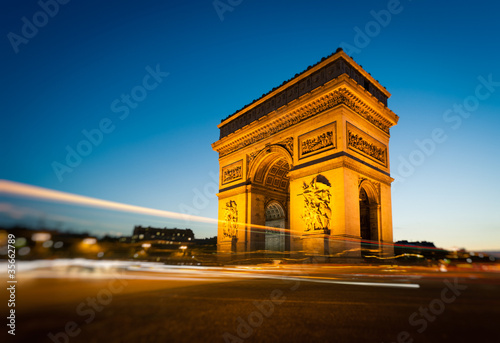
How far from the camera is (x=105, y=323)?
7.88 ft

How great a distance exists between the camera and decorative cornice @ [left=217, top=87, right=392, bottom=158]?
51.0 ft

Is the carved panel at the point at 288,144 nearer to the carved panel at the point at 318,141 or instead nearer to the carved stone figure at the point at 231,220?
the carved panel at the point at 318,141

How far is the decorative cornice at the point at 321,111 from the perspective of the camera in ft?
51.0

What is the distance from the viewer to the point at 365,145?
54.1ft

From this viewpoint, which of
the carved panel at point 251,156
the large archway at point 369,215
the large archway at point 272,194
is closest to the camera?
the large archway at point 369,215

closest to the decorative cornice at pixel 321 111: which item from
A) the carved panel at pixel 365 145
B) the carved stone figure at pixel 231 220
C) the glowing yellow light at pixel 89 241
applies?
the carved panel at pixel 365 145

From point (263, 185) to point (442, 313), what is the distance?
1755 centimetres

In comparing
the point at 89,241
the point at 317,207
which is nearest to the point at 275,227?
the point at 317,207

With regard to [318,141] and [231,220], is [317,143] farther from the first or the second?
[231,220]

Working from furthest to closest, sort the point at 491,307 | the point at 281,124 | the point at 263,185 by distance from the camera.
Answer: the point at 263,185, the point at 281,124, the point at 491,307

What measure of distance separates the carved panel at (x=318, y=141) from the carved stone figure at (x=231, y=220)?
653 centimetres

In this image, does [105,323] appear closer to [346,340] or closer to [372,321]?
[346,340]

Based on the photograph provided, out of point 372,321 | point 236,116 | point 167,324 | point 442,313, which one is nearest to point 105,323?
point 167,324

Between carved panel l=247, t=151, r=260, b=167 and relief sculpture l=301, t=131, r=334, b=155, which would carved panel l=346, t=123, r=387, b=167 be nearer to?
relief sculpture l=301, t=131, r=334, b=155
